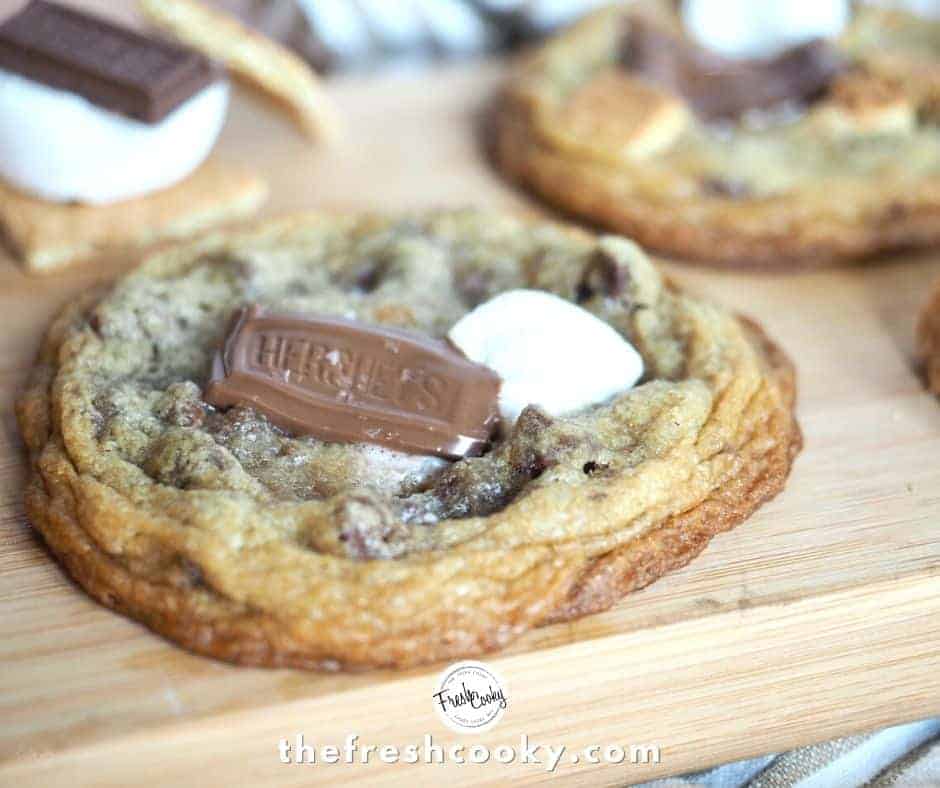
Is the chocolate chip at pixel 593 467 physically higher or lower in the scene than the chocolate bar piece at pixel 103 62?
lower

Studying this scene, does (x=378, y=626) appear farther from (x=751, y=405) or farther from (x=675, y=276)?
(x=675, y=276)

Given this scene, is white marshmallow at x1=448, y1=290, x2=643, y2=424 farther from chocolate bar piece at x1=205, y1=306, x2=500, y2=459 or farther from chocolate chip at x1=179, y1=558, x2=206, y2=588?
chocolate chip at x1=179, y1=558, x2=206, y2=588

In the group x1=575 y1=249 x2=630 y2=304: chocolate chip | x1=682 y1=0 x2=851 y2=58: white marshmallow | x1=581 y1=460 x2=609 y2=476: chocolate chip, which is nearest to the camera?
x1=581 y1=460 x2=609 y2=476: chocolate chip

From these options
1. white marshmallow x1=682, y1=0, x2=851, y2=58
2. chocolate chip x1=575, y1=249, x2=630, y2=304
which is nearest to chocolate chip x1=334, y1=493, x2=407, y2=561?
chocolate chip x1=575, y1=249, x2=630, y2=304

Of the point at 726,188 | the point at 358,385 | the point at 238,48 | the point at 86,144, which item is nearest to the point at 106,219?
the point at 86,144

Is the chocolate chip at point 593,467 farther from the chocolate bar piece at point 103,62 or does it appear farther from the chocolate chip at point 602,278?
the chocolate bar piece at point 103,62

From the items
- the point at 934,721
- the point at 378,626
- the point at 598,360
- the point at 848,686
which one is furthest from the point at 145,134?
the point at 934,721

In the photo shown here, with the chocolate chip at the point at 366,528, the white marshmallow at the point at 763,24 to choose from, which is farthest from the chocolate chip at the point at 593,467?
the white marshmallow at the point at 763,24
